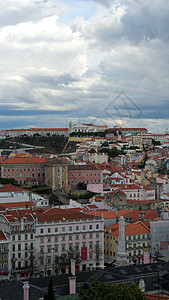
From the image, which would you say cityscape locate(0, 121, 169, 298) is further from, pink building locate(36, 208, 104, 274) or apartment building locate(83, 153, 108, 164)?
apartment building locate(83, 153, 108, 164)

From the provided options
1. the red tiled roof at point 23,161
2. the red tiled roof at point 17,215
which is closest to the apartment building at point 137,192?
the red tiled roof at point 23,161

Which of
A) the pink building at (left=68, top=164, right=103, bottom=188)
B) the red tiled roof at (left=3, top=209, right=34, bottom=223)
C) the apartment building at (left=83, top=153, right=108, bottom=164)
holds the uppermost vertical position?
the apartment building at (left=83, top=153, right=108, bottom=164)

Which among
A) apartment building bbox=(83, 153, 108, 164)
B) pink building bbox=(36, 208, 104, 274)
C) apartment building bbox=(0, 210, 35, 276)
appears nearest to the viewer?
apartment building bbox=(0, 210, 35, 276)

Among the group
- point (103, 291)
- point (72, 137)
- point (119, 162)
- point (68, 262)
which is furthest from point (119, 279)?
point (72, 137)

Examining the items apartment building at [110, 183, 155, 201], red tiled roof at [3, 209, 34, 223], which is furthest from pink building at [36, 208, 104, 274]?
apartment building at [110, 183, 155, 201]

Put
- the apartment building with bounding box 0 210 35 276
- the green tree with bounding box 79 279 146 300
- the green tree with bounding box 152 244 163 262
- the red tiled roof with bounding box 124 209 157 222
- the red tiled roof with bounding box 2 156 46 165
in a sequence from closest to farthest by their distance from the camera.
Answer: the green tree with bounding box 79 279 146 300
the apartment building with bounding box 0 210 35 276
the green tree with bounding box 152 244 163 262
the red tiled roof with bounding box 124 209 157 222
the red tiled roof with bounding box 2 156 46 165

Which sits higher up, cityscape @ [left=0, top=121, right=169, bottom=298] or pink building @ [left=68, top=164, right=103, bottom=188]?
pink building @ [left=68, top=164, right=103, bottom=188]

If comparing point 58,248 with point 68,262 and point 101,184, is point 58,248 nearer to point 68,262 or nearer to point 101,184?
point 68,262
